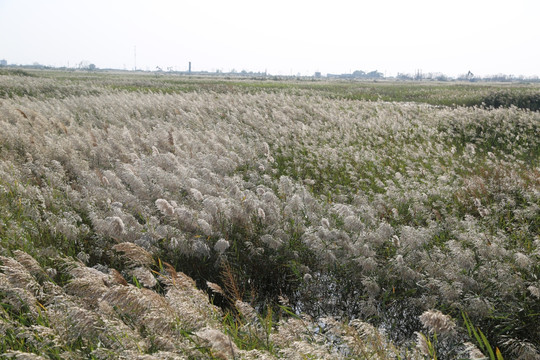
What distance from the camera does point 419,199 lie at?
18.6 ft

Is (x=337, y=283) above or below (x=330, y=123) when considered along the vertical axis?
below

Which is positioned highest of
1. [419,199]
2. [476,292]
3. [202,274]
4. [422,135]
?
[422,135]

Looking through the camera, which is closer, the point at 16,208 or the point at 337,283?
the point at 337,283

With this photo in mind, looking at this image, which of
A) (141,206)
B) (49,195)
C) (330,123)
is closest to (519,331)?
(141,206)

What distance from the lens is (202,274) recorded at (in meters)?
4.41

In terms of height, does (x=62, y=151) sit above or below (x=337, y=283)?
above

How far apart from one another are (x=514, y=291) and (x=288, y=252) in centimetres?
227

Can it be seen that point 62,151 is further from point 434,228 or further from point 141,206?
point 434,228

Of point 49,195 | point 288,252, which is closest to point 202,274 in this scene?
point 288,252

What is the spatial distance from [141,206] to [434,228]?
377cm

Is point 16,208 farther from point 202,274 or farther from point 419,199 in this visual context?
point 419,199

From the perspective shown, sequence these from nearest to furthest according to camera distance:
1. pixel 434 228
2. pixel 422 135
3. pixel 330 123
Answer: pixel 434 228 → pixel 422 135 → pixel 330 123

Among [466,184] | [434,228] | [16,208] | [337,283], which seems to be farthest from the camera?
[466,184]

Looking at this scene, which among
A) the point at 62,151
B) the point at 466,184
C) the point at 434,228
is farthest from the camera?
the point at 62,151
